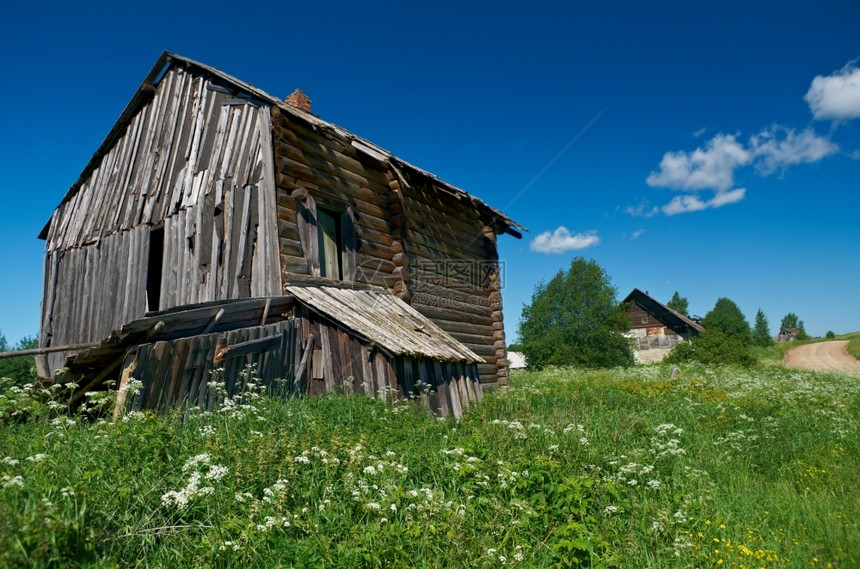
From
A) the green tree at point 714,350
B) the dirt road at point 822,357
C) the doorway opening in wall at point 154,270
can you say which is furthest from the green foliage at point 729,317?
the doorway opening in wall at point 154,270

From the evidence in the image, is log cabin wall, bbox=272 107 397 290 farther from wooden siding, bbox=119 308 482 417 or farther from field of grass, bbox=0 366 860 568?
field of grass, bbox=0 366 860 568

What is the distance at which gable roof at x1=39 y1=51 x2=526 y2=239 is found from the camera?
10.9m

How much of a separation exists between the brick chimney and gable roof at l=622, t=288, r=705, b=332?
1610 inches

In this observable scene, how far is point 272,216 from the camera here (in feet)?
32.8

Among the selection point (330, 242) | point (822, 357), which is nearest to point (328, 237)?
point (330, 242)

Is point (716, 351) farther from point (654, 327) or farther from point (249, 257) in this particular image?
point (249, 257)

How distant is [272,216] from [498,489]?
7.10 meters

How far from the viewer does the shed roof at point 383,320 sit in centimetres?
905

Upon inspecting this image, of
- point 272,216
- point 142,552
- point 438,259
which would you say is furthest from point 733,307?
point 142,552

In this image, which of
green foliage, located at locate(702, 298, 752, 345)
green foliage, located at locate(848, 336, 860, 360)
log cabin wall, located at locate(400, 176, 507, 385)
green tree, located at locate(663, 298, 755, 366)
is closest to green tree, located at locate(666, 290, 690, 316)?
green foliage, located at locate(702, 298, 752, 345)

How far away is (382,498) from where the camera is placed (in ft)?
12.9

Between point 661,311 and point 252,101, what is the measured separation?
146 feet

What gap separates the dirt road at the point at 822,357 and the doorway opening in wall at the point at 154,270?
1398 inches

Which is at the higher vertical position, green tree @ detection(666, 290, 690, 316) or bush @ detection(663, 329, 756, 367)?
green tree @ detection(666, 290, 690, 316)
